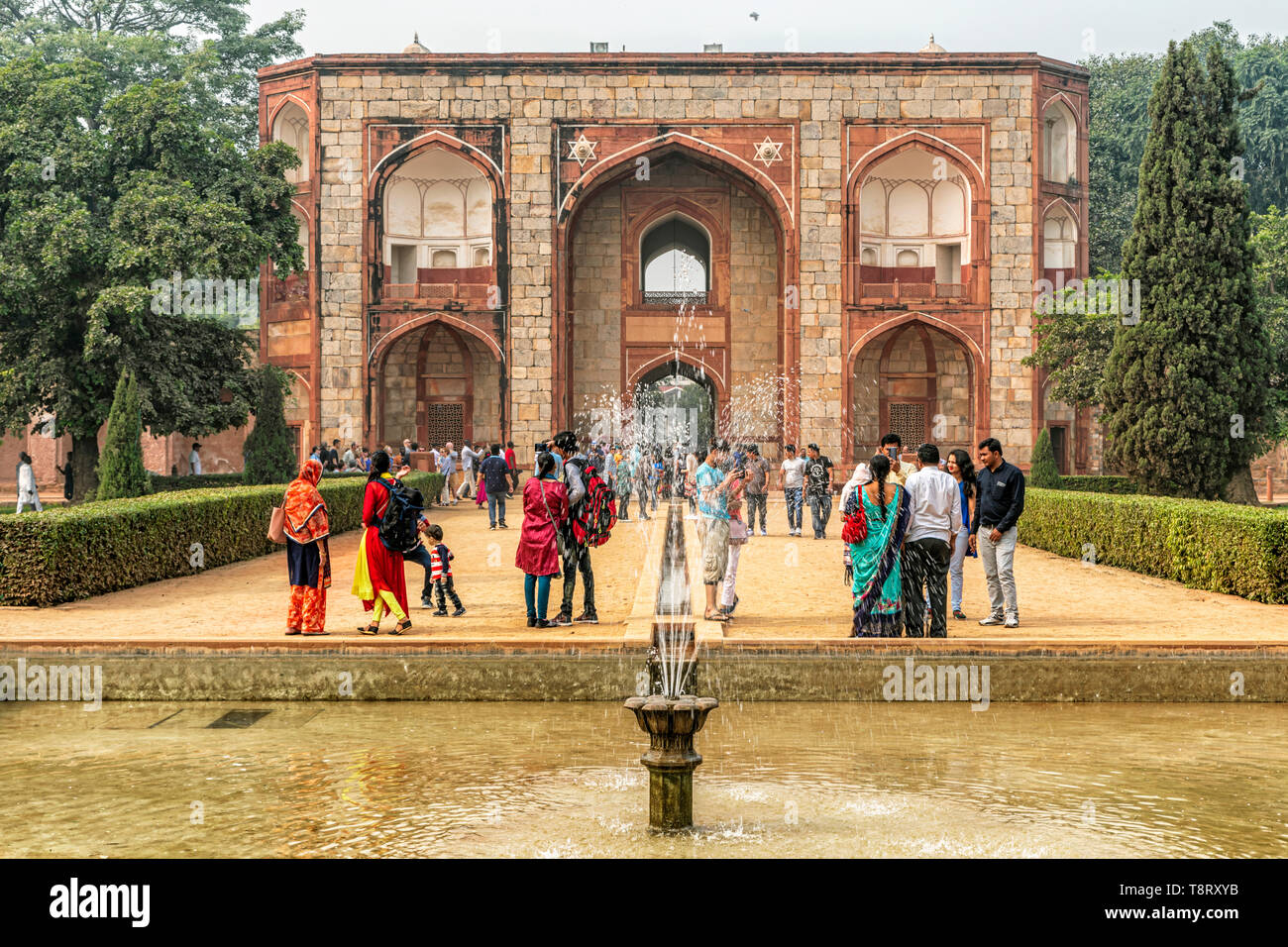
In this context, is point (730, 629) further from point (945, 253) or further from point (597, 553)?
point (945, 253)

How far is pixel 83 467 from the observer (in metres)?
20.6

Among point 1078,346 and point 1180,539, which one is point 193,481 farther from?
point 1078,346

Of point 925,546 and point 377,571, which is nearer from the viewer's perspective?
point 925,546

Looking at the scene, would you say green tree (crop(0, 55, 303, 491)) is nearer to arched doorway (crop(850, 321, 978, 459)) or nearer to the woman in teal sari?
the woman in teal sari

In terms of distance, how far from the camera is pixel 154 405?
2017 centimetres

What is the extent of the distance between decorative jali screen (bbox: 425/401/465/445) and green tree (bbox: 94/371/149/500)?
13743 mm

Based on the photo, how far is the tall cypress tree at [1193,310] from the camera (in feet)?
51.2

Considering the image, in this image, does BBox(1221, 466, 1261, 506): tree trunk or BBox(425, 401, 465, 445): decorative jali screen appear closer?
BBox(1221, 466, 1261, 506): tree trunk

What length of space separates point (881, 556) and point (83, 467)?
16.4 m

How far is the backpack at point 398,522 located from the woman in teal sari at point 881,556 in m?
2.91
